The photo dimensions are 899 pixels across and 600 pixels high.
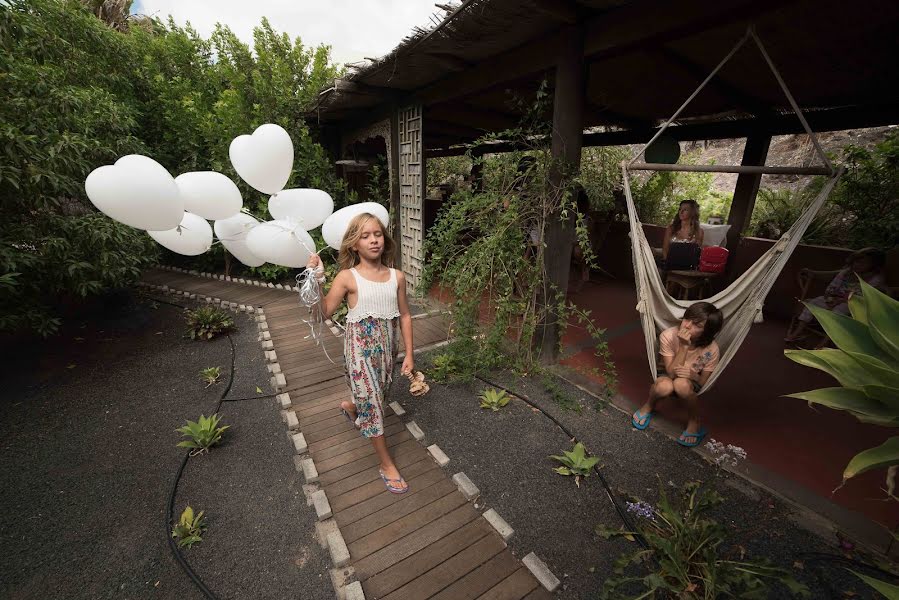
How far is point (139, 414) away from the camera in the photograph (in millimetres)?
2785

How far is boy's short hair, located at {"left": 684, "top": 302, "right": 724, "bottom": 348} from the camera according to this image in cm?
219

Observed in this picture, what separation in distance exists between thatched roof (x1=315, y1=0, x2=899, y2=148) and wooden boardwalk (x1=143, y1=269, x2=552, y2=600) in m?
2.88

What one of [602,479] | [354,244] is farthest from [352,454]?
[602,479]

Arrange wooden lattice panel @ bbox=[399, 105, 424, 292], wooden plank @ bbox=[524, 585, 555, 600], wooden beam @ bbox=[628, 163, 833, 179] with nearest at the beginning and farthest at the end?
wooden plank @ bbox=[524, 585, 555, 600] → wooden beam @ bbox=[628, 163, 833, 179] → wooden lattice panel @ bbox=[399, 105, 424, 292]

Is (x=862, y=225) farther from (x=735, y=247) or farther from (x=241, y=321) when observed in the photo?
(x=241, y=321)

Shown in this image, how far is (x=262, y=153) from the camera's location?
2328mm

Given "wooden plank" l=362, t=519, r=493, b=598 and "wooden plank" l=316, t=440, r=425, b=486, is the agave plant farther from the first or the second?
"wooden plank" l=316, t=440, r=425, b=486

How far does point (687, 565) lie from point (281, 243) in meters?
2.55

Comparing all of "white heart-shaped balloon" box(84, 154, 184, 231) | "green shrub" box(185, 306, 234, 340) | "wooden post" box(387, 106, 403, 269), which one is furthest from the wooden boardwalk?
"wooden post" box(387, 106, 403, 269)

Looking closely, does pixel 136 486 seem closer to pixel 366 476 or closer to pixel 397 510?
pixel 366 476

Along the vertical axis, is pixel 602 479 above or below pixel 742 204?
below

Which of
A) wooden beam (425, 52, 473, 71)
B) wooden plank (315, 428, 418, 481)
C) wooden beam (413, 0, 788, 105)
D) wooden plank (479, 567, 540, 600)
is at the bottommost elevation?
wooden plank (479, 567, 540, 600)

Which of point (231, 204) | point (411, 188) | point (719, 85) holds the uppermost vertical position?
point (719, 85)

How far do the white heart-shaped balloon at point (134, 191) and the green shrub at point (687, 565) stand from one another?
2.96 metres
